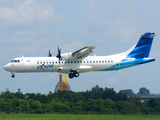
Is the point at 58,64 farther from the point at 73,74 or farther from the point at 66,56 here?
the point at 73,74

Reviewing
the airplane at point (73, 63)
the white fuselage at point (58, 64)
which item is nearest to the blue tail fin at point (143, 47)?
the airplane at point (73, 63)

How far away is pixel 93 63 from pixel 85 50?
239 cm

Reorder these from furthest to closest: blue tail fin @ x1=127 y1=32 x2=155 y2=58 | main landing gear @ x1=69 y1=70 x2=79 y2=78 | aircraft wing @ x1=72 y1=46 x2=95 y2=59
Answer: blue tail fin @ x1=127 y1=32 x2=155 y2=58 → main landing gear @ x1=69 y1=70 x2=79 y2=78 → aircraft wing @ x1=72 y1=46 x2=95 y2=59

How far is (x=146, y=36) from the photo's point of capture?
4184 cm

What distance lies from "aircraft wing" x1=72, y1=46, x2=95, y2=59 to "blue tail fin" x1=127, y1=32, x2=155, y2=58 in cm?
572

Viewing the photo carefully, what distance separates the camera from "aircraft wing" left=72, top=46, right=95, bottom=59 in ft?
128

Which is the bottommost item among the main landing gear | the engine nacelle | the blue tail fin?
the main landing gear

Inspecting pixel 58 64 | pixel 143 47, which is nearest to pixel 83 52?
pixel 58 64

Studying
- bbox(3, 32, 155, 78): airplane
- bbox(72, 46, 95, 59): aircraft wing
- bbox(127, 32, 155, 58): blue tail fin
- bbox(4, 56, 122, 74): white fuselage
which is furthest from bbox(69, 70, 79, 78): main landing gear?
bbox(127, 32, 155, 58): blue tail fin

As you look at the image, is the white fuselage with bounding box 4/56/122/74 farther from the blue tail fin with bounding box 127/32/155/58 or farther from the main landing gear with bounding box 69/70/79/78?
the blue tail fin with bounding box 127/32/155/58

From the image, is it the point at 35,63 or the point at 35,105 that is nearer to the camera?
the point at 35,63

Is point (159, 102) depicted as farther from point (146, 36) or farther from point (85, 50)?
point (85, 50)

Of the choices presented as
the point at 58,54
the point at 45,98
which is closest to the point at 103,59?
the point at 58,54

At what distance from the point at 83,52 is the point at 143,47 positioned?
27.3ft
